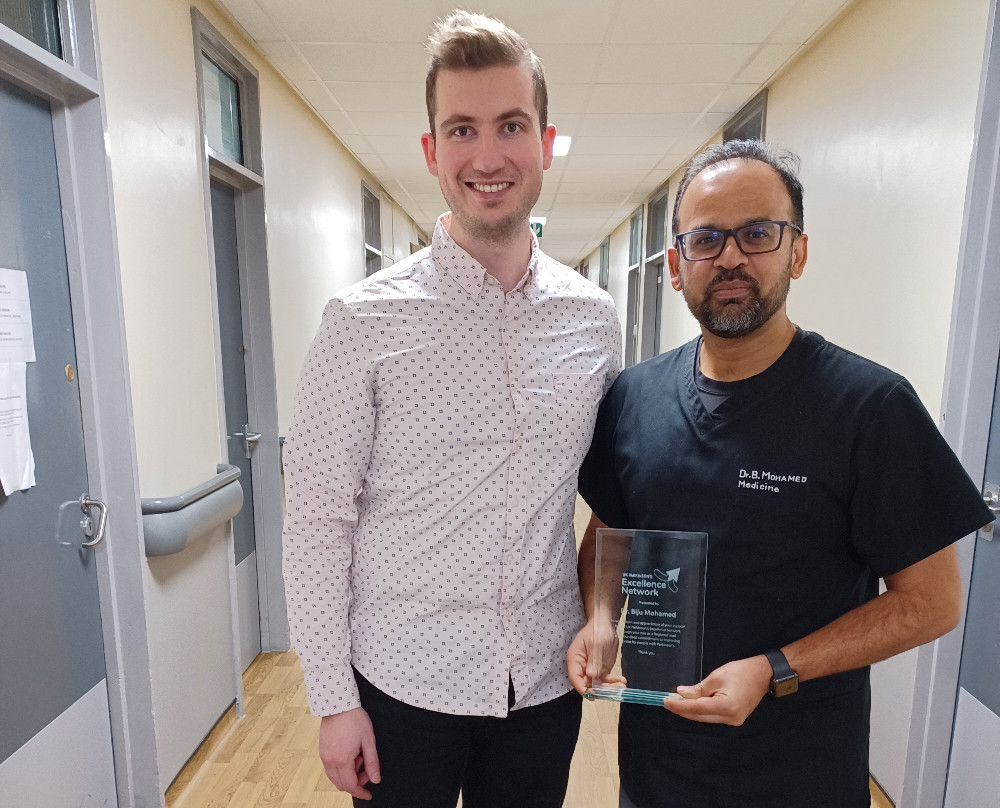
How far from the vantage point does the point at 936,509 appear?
892 mm

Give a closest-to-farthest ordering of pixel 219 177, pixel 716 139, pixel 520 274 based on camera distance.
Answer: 1. pixel 520 274
2. pixel 219 177
3. pixel 716 139

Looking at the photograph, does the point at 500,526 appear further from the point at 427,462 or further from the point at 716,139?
the point at 716,139

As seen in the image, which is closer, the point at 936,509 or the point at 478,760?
the point at 936,509

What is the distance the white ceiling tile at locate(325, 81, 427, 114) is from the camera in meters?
3.22

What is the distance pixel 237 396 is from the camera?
283 cm

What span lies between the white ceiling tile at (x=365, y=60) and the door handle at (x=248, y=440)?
1706mm

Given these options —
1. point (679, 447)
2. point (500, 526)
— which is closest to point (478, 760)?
point (500, 526)

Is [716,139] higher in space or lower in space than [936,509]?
higher

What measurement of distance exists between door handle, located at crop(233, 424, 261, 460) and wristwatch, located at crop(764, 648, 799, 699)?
2489 mm

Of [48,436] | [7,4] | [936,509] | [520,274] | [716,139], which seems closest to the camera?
[936,509]

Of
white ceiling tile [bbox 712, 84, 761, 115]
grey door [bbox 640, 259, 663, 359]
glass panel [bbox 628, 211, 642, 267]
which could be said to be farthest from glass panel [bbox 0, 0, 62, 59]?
glass panel [bbox 628, 211, 642, 267]

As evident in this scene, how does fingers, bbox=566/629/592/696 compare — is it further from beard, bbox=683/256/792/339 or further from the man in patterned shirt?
beard, bbox=683/256/792/339

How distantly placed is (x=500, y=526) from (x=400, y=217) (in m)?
6.58

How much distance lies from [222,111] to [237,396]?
47.0 inches
